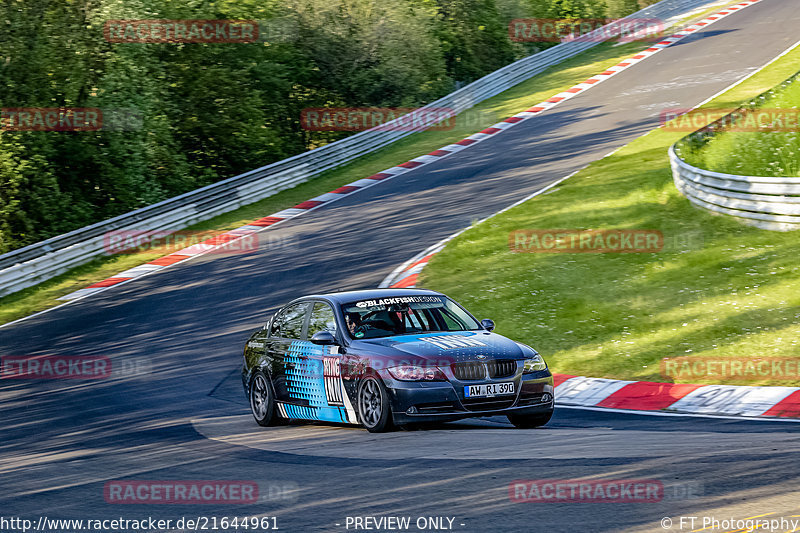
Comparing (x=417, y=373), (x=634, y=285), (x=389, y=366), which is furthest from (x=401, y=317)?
(x=634, y=285)

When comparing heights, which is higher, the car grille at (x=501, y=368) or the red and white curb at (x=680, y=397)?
the car grille at (x=501, y=368)

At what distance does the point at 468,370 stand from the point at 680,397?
3345 millimetres

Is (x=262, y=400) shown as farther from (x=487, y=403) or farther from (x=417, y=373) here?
(x=487, y=403)

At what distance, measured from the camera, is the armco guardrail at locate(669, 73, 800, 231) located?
51.5 ft

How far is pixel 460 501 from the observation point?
639 cm

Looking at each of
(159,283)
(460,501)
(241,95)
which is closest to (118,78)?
(241,95)

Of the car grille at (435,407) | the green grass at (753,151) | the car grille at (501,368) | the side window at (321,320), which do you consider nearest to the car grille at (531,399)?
the car grille at (501,368)

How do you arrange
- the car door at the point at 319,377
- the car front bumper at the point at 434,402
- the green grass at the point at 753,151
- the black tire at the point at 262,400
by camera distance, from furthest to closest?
the green grass at the point at 753,151 < the black tire at the point at 262,400 < the car door at the point at 319,377 < the car front bumper at the point at 434,402

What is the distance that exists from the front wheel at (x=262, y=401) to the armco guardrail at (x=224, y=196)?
1146 cm

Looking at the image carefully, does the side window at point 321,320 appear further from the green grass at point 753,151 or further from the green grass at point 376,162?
the green grass at point 376,162

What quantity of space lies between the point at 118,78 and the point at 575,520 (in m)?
25.3

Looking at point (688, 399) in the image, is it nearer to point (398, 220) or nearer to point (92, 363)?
point (92, 363)

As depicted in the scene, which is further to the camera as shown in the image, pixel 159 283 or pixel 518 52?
pixel 518 52

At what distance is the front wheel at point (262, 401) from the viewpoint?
11.1 metres
